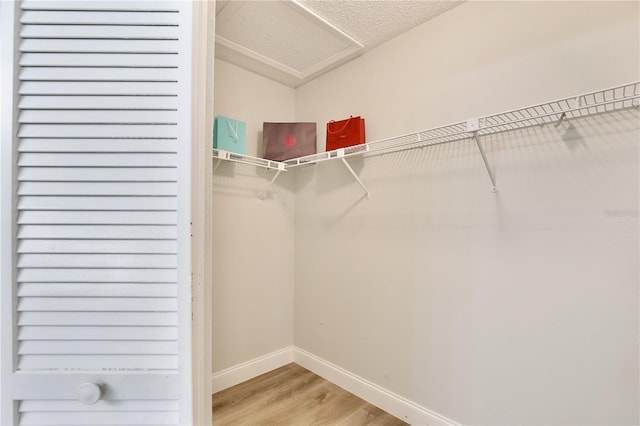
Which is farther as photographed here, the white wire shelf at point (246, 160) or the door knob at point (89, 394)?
the white wire shelf at point (246, 160)

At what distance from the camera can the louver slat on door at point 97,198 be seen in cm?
72

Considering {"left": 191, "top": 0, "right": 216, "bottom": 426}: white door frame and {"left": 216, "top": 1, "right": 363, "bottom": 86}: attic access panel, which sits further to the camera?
{"left": 216, "top": 1, "right": 363, "bottom": 86}: attic access panel

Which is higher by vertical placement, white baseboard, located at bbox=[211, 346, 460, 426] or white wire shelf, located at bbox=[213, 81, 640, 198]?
white wire shelf, located at bbox=[213, 81, 640, 198]

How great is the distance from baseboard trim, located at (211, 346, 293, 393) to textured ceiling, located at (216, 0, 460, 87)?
7.34 ft

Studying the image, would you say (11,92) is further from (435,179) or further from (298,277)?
(298,277)

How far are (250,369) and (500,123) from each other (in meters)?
2.26

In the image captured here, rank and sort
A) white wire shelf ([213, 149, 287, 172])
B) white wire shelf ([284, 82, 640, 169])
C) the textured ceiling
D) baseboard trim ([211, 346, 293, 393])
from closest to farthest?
white wire shelf ([284, 82, 640, 169]) < the textured ceiling < white wire shelf ([213, 149, 287, 172]) < baseboard trim ([211, 346, 293, 393])

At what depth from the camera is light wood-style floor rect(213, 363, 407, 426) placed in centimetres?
173

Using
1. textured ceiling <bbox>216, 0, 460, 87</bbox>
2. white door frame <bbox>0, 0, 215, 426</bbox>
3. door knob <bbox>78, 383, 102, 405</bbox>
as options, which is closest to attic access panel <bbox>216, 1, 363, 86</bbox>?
textured ceiling <bbox>216, 0, 460, 87</bbox>

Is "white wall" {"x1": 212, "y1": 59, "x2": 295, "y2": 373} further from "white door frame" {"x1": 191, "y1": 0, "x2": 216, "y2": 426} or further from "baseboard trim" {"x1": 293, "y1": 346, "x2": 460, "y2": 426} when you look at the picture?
"white door frame" {"x1": 191, "y1": 0, "x2": 216, "y2": 426}

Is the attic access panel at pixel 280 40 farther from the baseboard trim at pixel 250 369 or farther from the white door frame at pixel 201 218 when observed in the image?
the baseboard trim at pixel 250 369

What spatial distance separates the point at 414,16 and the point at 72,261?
1948 millimetres

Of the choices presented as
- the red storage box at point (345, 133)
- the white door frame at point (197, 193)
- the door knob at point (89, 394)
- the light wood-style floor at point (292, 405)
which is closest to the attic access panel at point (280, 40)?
the red storage box at point (345, 133)

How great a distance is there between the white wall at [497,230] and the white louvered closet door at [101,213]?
1352 millimetres
